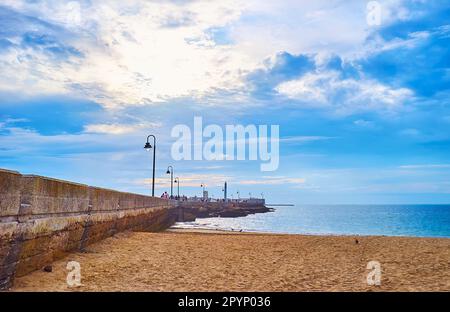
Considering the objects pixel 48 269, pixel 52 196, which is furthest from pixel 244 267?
pixel 52 196

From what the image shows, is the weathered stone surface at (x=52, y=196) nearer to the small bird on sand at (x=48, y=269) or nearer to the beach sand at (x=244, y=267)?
the small bird on sand at (x=48, y=269)

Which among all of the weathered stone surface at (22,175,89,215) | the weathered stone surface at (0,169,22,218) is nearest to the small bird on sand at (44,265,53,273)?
the weathered stone surface at (22,175,89,215)

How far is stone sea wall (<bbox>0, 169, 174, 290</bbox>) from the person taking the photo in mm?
7824

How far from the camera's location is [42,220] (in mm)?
9508

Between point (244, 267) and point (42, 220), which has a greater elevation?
point (42, 220)

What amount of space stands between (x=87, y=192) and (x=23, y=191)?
501cm

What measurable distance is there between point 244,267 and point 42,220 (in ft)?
17.1

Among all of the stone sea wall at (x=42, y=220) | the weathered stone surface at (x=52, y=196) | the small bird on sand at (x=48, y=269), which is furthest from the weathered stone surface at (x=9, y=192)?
the small bird on sand at (x=48, y=269)

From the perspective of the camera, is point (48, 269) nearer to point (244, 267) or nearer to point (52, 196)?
point (52, 196)

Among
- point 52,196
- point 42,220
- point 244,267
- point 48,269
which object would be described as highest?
point 52,196

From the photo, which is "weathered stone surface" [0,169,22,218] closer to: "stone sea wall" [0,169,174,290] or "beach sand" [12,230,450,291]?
"stone sea wall" [0,169,174,290]

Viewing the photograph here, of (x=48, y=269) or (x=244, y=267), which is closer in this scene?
(x=48, y=269)

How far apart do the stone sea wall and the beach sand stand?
0.34 meters

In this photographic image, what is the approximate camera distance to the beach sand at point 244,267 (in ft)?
29.4
